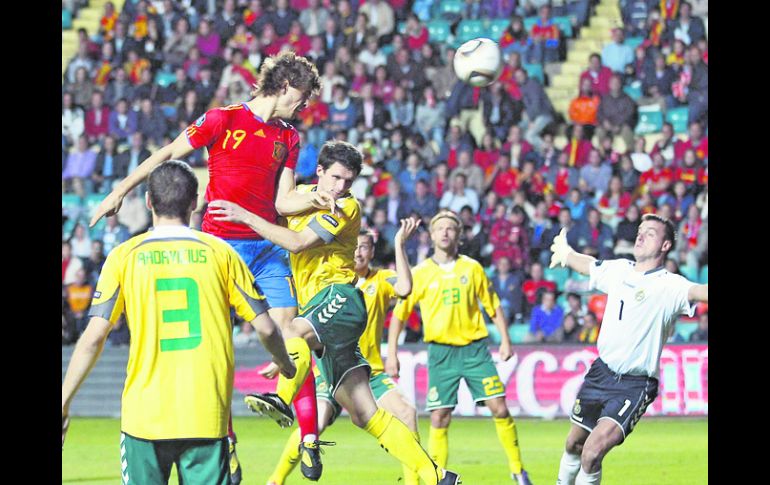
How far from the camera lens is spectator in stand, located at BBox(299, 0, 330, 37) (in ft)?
71.7

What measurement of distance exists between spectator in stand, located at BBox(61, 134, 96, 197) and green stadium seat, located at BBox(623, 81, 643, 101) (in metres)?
8.87

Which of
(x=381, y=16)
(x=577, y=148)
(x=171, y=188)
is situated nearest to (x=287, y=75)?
(x=171, y=188)

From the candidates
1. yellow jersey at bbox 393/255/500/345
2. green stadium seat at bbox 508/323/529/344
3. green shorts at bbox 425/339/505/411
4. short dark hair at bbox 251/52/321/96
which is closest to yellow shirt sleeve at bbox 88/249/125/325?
short dark hair at bbox 251/52/321/96

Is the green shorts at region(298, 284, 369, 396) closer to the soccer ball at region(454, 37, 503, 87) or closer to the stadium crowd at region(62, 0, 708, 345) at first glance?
the soccer ball at region(454, 37, 503, 87)

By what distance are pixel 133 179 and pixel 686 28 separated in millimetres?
15719

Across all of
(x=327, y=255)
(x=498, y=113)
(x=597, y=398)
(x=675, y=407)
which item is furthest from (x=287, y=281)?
(x=498, y=113)

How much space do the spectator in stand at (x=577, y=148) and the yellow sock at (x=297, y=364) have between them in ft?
39.8

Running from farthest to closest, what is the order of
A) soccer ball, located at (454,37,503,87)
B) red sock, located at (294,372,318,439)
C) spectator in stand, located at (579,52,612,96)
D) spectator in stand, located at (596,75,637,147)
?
spectator in stand, located at (579,52,612,96)
spectator in stand, located at (596,75,637,147)
soccer ball, located at (454,37,503,87)
red sock, located at (294,372,318,439)

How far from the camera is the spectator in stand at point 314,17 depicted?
21.8m

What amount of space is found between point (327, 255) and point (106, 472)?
4000mm

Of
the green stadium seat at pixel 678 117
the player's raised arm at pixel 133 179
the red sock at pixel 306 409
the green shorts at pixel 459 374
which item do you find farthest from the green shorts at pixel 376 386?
the green stadium seat at pixel 678 117

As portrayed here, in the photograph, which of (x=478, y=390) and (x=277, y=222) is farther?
(x=478, y=390)
